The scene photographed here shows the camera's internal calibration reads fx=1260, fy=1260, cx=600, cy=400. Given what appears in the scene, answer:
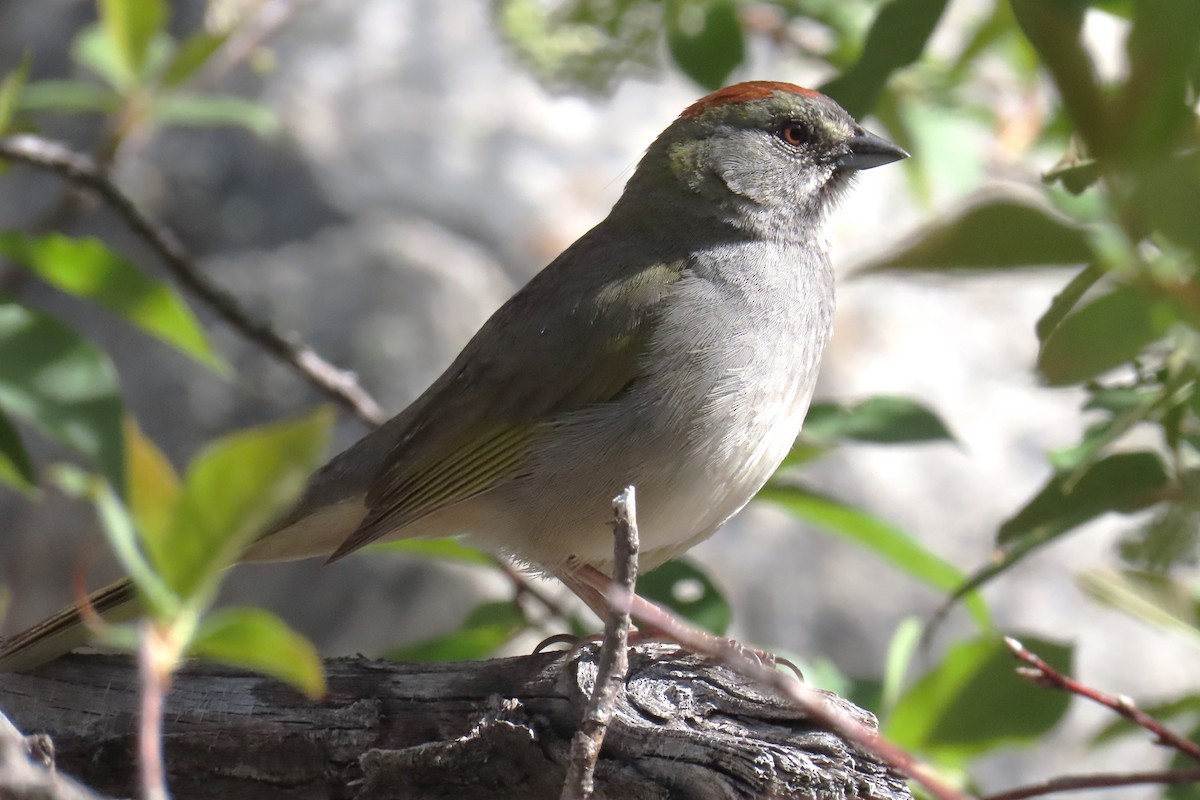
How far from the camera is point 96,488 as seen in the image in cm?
114

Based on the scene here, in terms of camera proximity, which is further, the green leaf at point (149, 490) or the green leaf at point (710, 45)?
the green leaf at point (710, 45)

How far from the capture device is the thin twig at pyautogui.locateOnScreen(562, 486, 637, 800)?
1.77 meters

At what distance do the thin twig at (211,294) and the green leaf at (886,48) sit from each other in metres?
2.01

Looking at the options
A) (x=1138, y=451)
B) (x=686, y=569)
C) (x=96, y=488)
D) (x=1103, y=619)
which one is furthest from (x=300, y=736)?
(x=1103, y=619)

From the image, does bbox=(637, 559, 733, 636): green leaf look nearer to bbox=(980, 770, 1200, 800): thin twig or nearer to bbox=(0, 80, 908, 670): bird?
bbox=(0, 80, 908, 670): bird

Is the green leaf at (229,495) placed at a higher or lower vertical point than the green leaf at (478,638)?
lower

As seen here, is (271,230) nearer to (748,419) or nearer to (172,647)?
(748,419)

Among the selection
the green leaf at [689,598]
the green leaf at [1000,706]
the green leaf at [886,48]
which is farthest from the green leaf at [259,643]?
the green leaf at [689,598]

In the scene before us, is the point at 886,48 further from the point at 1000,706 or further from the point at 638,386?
the point at 1000,706

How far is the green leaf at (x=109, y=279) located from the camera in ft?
9.94

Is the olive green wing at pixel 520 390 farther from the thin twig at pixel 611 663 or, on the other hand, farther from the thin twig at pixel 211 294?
the thin twig at pixel 611 663

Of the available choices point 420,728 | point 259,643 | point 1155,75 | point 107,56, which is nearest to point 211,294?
point 107,56

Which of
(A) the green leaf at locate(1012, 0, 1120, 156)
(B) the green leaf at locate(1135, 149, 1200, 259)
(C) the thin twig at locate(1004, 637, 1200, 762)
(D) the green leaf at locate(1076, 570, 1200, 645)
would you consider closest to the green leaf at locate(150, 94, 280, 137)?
(D) the green leaf at locate(1076, 570, 1200, 645)

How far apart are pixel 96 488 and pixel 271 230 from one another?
7.29m
